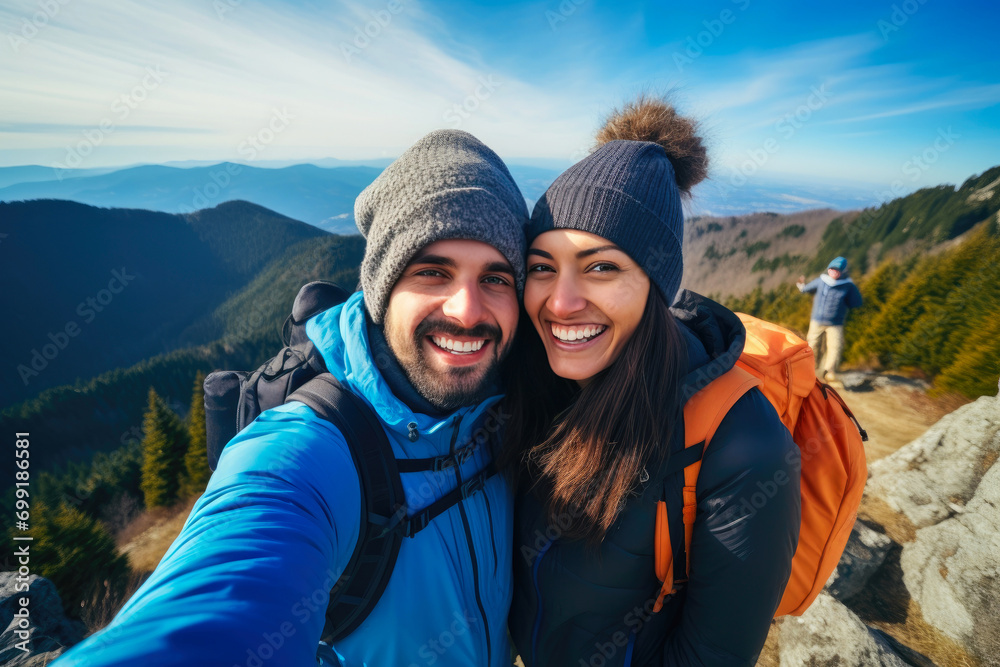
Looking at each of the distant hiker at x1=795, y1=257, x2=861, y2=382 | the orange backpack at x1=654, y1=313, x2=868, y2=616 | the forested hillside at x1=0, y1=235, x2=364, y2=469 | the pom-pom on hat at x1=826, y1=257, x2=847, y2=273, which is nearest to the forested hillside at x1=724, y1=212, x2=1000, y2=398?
the distant hiker at x1=795, y1=257, x2=861, y2=382

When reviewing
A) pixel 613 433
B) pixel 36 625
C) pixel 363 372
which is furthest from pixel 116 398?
pixel 613 433

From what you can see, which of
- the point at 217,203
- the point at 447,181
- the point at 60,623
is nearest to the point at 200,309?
the point at 217,203

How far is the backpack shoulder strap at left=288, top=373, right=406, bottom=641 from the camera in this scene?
4.88 ft

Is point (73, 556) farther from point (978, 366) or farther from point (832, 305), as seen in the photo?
point (978, 366)

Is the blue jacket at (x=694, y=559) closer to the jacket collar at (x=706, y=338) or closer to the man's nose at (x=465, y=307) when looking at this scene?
the jacket collar at (x=706, y=338)

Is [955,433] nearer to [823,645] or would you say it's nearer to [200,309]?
[823,645]

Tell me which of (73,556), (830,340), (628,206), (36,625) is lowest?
(73,556)

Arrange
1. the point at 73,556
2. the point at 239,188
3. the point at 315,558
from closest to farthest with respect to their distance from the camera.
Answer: the point at 315,558 → the point at 73,556 → the point at 239,188

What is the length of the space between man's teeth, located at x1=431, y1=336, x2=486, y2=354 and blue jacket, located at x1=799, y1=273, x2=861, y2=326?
1061cm

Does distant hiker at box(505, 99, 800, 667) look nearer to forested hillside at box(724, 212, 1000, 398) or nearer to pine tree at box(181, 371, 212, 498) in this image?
forested hillside at box(724, 212, 1000, 398)

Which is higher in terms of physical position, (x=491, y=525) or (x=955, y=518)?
(x=491, y=525)

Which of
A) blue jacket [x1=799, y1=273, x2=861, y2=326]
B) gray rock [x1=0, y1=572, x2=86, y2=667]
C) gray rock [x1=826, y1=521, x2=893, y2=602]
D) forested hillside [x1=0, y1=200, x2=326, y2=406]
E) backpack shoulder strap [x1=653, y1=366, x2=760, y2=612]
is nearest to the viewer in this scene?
backpack shoulder strap [x1=653, y1=366, x2=760, y2=612]

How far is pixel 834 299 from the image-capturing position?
9.02 meters

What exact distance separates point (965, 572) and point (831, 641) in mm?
1954
